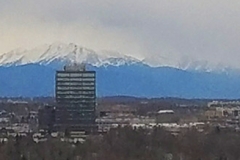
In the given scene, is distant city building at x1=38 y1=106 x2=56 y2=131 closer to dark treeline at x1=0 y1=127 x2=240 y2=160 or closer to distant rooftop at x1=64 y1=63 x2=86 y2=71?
distant rooftop at x1=64 y1=63 x2=86 y2=71

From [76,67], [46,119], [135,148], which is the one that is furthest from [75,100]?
[135,148]

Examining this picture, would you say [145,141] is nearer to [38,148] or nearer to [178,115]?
[38,148]

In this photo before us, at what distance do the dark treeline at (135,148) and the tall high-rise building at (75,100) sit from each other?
2146 cm

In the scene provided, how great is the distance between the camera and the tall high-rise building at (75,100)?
10069cm

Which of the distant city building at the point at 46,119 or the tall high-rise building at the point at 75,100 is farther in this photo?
the distant city building at the point at 46,119

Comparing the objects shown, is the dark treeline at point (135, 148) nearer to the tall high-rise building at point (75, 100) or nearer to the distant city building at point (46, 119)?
the tall high-rise building at point (75, 100)

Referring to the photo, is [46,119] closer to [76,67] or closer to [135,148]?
[76,67]

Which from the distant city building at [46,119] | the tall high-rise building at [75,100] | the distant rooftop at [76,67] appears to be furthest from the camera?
the distant rooftop at [76,67]

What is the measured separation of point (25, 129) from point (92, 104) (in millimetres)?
7466

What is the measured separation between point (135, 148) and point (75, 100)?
37.0 meters

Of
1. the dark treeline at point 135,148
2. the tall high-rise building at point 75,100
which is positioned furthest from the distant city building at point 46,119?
the dark treeline at point 135,148

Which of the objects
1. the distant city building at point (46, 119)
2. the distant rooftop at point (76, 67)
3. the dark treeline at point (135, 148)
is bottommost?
the dark treeline at point (135, 148)

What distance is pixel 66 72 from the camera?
107 m

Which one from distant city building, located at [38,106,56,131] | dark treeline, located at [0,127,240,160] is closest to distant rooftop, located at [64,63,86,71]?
distant city building, located at [38,106,56,131]
